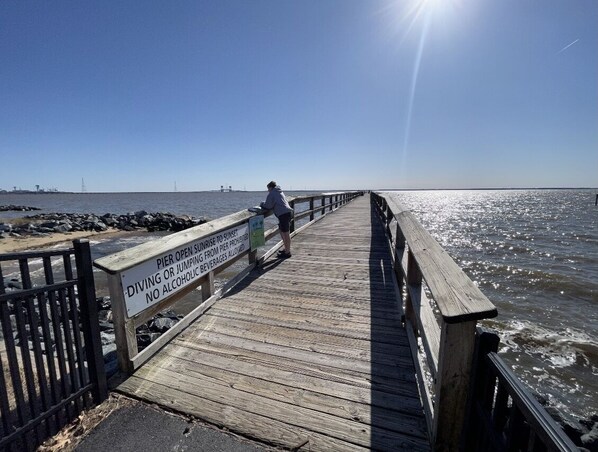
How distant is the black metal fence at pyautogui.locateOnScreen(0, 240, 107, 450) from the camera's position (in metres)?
1.91

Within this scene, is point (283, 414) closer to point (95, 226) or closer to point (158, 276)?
point (158, 276)

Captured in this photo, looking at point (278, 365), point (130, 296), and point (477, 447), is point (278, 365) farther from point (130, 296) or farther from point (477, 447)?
point (477, 447)

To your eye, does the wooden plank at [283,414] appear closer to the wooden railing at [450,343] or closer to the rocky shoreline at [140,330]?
the wooden railing at [450,343]

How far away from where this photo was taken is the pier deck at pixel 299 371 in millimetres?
2219

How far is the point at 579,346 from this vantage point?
20.5 feet

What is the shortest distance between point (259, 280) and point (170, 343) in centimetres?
209

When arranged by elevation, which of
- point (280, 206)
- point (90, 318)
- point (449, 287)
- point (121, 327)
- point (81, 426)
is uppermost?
point (280, 206)

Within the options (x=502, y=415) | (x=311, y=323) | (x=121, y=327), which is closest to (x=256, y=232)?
(x=311, y=323)

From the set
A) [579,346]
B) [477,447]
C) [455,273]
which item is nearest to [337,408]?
[477,447]

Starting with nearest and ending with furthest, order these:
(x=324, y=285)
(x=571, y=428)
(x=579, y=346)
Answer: (x=571, y=428) → (x=324, y=285) → (x=579, y=346)

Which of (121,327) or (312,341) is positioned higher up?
(121,327)

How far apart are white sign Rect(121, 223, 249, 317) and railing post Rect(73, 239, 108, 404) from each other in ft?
0.93

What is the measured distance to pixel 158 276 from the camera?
3082mm

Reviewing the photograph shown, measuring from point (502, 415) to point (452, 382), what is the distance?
35cm
